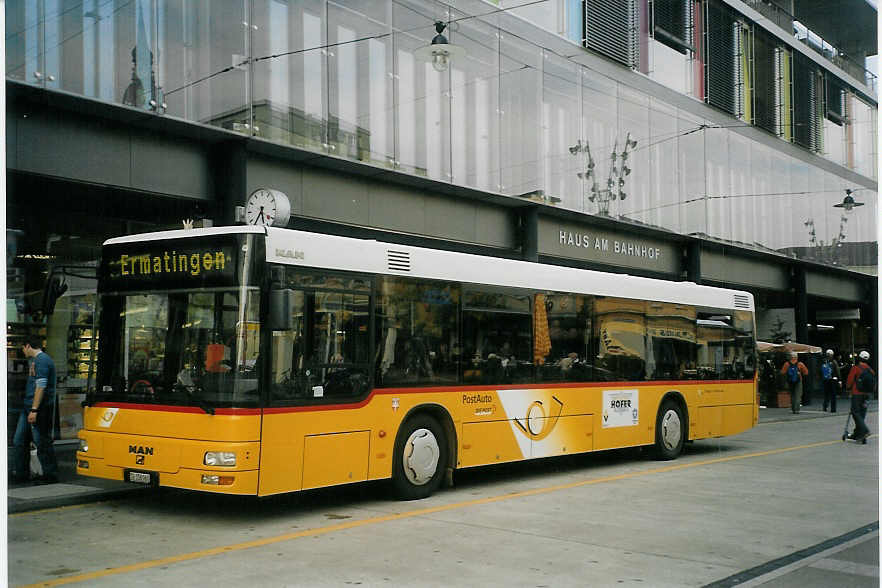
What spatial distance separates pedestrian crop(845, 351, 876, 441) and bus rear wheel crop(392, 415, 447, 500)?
10683 mm

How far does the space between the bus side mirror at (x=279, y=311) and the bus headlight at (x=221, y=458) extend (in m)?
1.23

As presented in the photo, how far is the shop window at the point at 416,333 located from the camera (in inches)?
407

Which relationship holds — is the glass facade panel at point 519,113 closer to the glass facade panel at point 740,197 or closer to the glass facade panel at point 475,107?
the glass facade panel at point 475,107

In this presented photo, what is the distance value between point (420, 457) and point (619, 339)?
4.65m

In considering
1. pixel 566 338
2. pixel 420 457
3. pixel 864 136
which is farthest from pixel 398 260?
pixel 864 136

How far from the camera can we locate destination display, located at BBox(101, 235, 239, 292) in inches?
352

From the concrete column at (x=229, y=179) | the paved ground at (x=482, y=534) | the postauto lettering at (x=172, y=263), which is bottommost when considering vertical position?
the paved ground at (x=482, y=534)

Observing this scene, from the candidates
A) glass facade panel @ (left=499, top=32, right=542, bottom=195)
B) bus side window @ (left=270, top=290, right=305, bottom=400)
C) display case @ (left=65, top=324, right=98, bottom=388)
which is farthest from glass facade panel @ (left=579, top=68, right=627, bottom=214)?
bus side window @ (left=270, top=290, right=305, bottom=400)

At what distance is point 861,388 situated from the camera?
18.0 metres

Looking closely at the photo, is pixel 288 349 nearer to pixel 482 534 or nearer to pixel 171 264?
pixel 171 264

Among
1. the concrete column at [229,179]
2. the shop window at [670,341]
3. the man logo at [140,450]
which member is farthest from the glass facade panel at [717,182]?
the man logo at [140,450]

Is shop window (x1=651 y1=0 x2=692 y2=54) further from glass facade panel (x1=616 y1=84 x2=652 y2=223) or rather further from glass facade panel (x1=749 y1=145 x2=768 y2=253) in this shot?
glass facade panel (x1=749 y1=145 x2=768 y2=253)

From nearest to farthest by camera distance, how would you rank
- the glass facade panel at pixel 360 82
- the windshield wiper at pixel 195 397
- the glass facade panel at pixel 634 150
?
the windshield wiper at pixel 195 397, the glass facade panel at pixel 360 82, the glass facade panel at pixel 634 150

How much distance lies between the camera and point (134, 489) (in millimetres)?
10578
